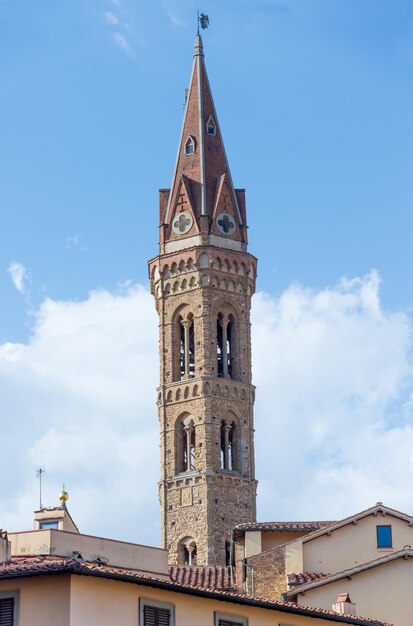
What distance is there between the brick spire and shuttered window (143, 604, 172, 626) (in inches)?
2071

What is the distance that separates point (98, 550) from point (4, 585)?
53.1ft

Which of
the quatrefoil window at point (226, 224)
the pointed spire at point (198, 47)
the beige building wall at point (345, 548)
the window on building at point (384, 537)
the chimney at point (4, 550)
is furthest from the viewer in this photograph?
the pointed spire at point (198, 47)

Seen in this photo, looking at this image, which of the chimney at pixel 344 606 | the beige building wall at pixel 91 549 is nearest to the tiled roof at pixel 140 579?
the chimney at pixel 344 606

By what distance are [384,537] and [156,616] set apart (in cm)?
1626

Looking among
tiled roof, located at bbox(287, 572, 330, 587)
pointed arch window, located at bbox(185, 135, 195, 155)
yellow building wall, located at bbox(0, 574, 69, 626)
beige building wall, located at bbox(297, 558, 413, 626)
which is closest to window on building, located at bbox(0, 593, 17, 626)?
yellow building wall, located at bbox(0, 574, 69, 626)

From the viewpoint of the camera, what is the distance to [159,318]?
8425 cm

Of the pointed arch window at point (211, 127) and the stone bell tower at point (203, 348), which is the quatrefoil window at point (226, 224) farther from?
the pointed arch window at point (211, 127)

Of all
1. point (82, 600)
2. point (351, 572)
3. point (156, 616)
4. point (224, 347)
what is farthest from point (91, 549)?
point (224, 347)

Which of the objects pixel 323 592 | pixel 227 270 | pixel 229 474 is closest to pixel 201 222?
pixel 227 270

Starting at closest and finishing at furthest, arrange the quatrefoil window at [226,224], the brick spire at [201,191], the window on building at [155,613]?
the window on building at [155,613] → the brick spire at [201,191] → the quatrefoil window at [226,224]

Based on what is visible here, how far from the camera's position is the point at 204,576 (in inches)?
2154

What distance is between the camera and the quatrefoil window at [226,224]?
85.1 meters

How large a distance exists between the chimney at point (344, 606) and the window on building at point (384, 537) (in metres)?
7.33

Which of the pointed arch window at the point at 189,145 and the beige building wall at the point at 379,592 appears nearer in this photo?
the beige building wall at the point at 379,592
